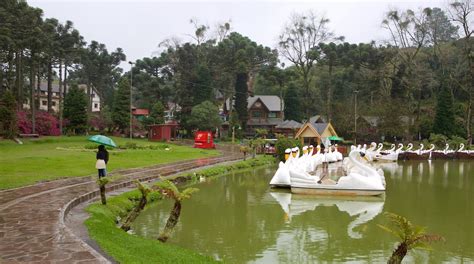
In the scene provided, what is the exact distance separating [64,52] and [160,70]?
1708 cm

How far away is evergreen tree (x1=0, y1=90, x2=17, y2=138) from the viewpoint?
105ft

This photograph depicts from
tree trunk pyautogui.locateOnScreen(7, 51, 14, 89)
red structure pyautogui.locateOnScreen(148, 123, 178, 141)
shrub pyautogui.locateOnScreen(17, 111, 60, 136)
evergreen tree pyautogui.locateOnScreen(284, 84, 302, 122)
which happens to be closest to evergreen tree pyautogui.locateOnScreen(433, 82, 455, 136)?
evergreen tree pyautogui.locateOnScreen(284, 84, 302, 122)

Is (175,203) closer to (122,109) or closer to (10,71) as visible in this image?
(122,109)

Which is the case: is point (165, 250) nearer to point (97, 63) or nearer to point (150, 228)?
point (150, 228)

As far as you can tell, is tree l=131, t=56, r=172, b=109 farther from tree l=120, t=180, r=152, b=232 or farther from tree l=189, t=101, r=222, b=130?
tree l=120, t=180, r=152, b=232

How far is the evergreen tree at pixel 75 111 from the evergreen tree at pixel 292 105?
2850 cm

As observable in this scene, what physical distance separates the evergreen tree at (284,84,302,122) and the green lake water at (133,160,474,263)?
1724 inches

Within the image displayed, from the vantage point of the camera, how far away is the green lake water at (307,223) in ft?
28.8

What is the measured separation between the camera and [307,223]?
1155 centimetres

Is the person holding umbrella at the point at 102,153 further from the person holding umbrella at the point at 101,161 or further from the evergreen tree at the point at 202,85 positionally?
the evergreen tree at the point at 202,85

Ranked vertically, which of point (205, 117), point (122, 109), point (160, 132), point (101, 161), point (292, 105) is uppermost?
point (292, 105)

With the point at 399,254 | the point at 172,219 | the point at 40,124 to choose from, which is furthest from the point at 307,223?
the point at 40,124

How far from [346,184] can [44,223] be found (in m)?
10.3

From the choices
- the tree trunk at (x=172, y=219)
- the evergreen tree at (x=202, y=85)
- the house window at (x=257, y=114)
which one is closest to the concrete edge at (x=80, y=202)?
the tree trunk at (x=172, y=219)
